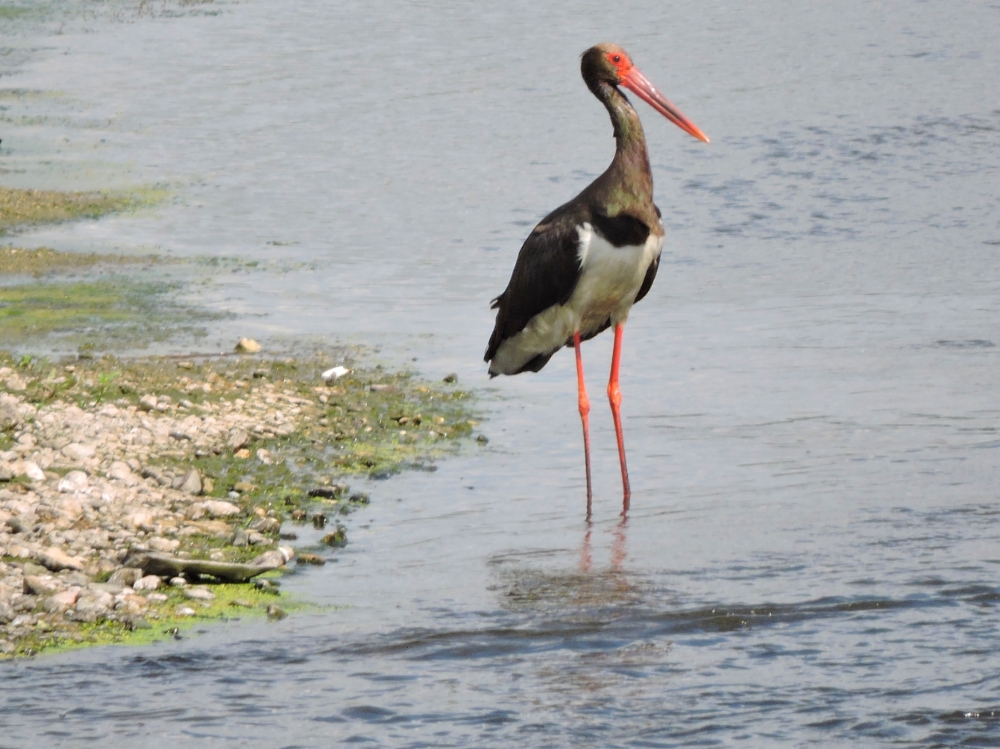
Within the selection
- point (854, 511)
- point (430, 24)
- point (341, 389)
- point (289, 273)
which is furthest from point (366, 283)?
point (430, 24)

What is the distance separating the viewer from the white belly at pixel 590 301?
24.1 feet

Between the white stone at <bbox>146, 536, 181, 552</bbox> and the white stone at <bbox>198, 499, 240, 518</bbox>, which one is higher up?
the white stone at <bbox>146, 536, 181, 552</bbox>

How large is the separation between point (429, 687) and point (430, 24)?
27.3m

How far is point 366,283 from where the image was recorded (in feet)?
38.9

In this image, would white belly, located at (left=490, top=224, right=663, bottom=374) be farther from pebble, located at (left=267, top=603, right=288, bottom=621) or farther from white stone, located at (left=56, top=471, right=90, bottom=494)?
pebble, located at (left=267, top=603, right=288, bottom=621)

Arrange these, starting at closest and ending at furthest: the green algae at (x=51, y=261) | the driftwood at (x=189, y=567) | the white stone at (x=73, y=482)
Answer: the driftwood at (x=189, y=567) → the white stone at (x=73, y=482) → the green algae at (x=51, y=261)

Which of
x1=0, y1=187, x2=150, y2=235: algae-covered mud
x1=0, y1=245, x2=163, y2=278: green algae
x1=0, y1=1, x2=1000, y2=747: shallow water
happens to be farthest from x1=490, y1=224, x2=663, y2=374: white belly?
x1=0, y1=187, x2=150, y2=235: algae-covered mud

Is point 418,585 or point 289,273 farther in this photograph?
point 289,273

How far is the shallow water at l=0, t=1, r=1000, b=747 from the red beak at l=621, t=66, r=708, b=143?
140 cm

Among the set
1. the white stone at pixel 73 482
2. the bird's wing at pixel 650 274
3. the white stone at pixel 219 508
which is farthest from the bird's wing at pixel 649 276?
the white stone at pixel 73 482

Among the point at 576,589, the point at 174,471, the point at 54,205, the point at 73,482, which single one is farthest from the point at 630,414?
the point at 54,205

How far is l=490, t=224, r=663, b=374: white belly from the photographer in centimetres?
735

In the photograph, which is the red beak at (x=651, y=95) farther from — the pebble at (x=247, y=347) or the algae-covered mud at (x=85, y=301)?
the algae-covered mud at (x=85, y=301)

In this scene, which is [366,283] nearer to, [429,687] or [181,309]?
[181,309]
